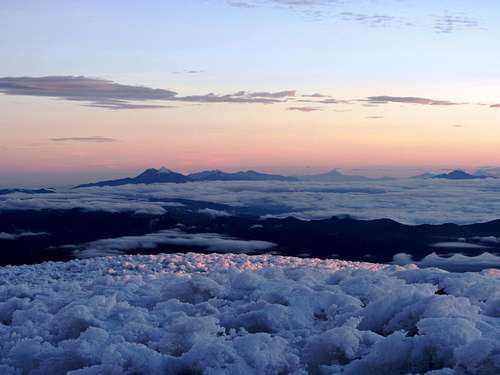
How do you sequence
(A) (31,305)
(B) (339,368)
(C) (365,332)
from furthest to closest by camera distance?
(A) (31,305), (C) (365,332), (B) (339,368)

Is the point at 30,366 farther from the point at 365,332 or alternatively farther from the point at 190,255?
the point at 190,255

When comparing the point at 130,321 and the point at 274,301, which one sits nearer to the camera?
the point at 130,321

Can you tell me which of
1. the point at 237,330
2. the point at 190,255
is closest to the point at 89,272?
the point at 190,255

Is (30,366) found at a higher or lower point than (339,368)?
lower

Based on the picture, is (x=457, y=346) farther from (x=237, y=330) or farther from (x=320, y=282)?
(x=320, y=282)

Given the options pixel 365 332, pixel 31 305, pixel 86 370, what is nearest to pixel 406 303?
pixel 365 332

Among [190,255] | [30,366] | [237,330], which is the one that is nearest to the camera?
[30,366]

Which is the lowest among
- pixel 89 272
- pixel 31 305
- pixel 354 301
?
pixel 89 272
